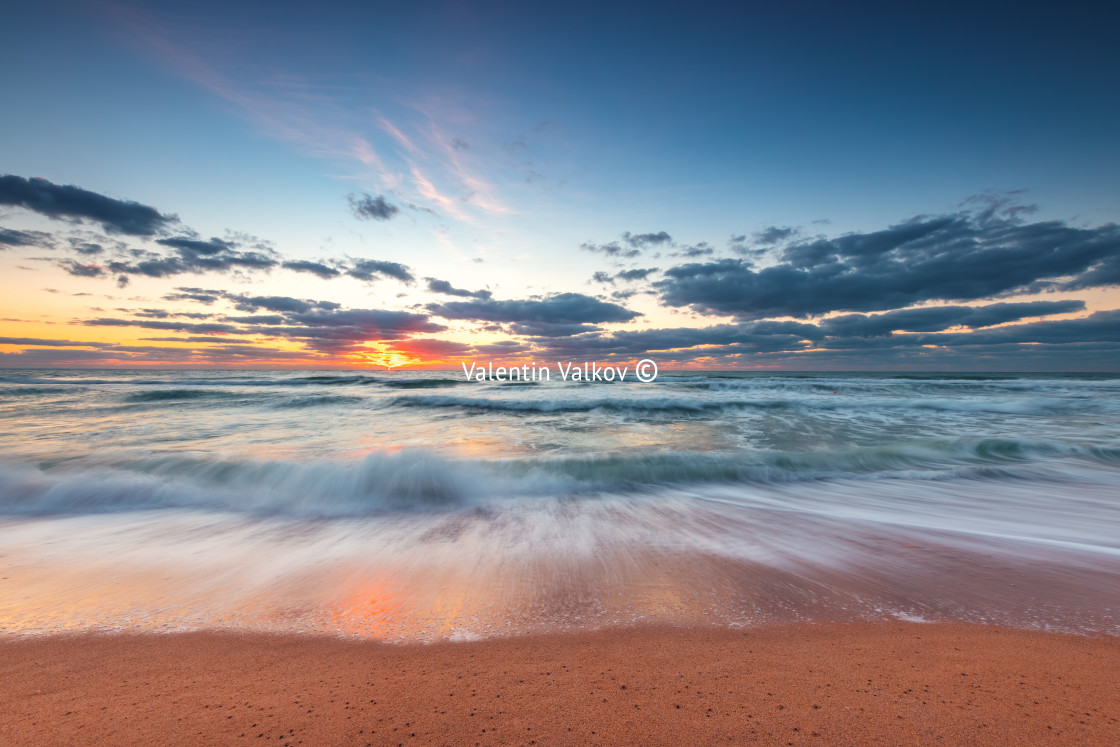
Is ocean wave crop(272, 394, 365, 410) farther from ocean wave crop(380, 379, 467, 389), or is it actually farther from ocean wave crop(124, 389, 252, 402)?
ocean wave crop(380, 379, 467, 389)

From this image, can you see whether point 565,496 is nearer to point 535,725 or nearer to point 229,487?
point 535,725

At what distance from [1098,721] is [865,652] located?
740mm

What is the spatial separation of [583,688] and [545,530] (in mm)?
2597

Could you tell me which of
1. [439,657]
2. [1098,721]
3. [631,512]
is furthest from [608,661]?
[631,512]

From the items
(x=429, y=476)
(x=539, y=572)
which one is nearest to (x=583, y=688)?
(x=539, y=572)

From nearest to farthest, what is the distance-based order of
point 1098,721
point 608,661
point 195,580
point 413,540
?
point 1098,721, point 608,661, point 195,580, point 413,540

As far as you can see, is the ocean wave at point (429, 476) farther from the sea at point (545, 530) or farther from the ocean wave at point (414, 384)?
the ocean wave at point (414, 384)

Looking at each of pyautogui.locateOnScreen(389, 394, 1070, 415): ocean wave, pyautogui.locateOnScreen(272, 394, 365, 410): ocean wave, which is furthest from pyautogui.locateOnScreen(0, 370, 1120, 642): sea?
pyautogui.locateOnScreen(272, 394, 365, 410): ocean wave

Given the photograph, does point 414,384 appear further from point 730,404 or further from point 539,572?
point 539,572

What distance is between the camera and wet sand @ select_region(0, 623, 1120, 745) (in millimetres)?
1604

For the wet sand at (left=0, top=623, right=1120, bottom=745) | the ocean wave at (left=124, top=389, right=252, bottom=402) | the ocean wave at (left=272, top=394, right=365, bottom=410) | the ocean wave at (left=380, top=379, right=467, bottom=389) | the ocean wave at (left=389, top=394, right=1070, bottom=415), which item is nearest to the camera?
the wet sand at (left=0, top=623, right=1120, bottom=745)

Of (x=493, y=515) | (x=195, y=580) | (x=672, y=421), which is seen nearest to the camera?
(x=195, y=580)

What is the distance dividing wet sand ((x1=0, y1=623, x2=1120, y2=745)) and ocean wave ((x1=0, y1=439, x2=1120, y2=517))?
3.04 meters

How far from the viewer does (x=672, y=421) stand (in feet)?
42.7
